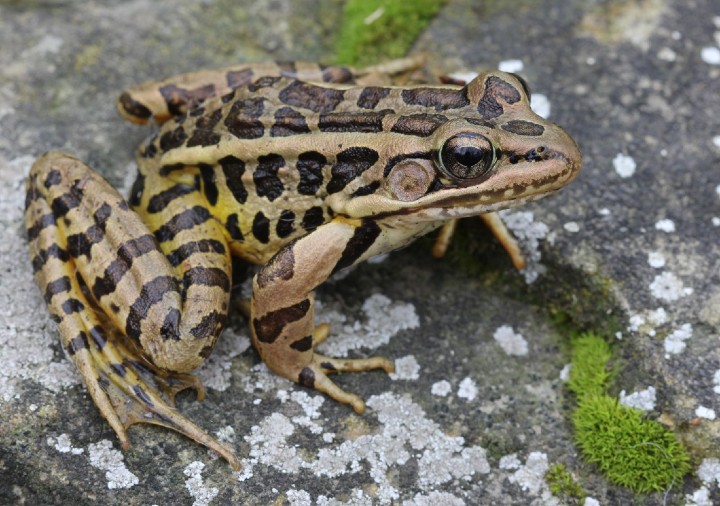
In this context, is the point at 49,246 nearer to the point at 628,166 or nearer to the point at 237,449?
the point at 237,449

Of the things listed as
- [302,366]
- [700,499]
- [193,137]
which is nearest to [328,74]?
[193,137]

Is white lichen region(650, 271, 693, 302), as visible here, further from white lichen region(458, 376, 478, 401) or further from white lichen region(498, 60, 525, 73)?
white lichen region(498, 60, 525, 73)

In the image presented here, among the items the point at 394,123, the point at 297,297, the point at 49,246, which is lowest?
the point at 297,297

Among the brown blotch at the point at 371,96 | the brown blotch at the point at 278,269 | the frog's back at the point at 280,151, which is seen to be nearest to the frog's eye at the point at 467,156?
the frog's back at the point at 280,151

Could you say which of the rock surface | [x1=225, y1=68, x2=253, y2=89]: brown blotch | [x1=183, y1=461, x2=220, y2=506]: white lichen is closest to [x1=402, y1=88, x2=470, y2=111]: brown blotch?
the rock surface

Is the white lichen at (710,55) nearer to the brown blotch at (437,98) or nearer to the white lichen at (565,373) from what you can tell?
the brown blotch at (437,98)

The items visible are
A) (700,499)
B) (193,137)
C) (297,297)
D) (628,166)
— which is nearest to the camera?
(700,499)

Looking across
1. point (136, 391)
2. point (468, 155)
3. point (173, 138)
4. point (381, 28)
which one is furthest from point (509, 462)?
point (381, 28)

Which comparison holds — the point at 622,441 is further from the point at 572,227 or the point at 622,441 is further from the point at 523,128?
the point at 523,128
